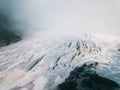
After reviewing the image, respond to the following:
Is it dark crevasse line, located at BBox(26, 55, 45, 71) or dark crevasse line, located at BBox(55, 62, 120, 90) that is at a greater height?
dark crevasse line, located at BBox(26, 55, 45, 71)

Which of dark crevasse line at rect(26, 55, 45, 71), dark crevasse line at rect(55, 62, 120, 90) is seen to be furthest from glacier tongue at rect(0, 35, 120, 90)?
dark crevasse line at rect(55, 62, 120, 90)

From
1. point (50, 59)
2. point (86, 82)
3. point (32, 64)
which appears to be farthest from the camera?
point (50, 59)

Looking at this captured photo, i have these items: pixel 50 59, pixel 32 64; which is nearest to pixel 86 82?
pixel 32 64

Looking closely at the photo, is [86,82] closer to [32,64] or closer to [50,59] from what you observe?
[32,64]

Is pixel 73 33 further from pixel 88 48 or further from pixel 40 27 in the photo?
pixel 88 48

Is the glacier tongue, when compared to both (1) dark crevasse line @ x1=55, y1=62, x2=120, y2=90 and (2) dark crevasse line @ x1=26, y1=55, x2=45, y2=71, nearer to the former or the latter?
(2) dark crevasse line @ x1=26, y1=55, x2=45, y2=71

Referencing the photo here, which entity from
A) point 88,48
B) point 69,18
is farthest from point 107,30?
point 88,48
